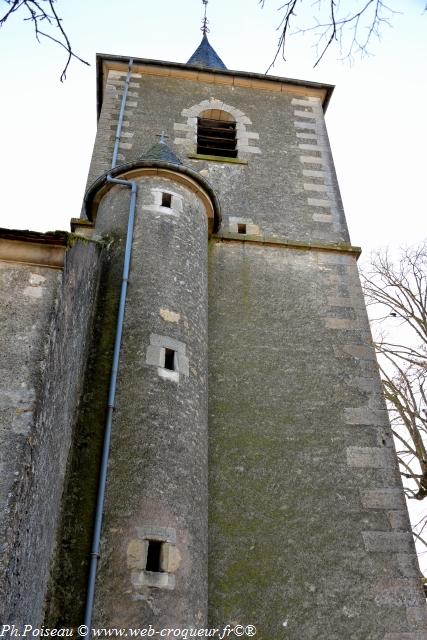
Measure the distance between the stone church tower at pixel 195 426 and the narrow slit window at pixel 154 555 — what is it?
0.7 inches

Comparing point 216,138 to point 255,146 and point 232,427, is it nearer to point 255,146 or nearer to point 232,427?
point 255,146

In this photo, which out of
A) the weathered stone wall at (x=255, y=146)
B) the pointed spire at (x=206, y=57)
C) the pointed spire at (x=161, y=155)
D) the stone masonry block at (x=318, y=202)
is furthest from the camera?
the pointed spire at (x=206, y=57)

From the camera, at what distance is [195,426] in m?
5.73

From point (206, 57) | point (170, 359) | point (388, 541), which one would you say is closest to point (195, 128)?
point (170, 359)

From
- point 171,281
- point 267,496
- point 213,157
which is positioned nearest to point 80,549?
point 267,496

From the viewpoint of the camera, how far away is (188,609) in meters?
4.67

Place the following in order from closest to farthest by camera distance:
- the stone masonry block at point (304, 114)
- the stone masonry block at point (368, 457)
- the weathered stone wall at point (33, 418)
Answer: the weathered stone wall at point (33, 418)
the stone masonry block at point (368, 457)
the stone masonry block at point (304, 114)

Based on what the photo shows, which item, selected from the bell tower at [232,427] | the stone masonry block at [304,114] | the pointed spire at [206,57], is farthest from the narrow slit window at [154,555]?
the pointed spire at [206,57]

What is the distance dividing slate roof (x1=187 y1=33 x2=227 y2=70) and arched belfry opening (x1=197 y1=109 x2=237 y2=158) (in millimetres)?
3940

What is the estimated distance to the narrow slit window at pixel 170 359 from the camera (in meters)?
6.01

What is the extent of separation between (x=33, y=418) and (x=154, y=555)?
176 cm

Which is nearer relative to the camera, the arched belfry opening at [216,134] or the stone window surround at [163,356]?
the stone window surround at [163,356]

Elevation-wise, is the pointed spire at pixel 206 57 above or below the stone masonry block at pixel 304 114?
above

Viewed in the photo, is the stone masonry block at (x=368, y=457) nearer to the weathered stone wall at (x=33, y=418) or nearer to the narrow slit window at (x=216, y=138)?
the weathered stone wall at (x=33, y=418)
